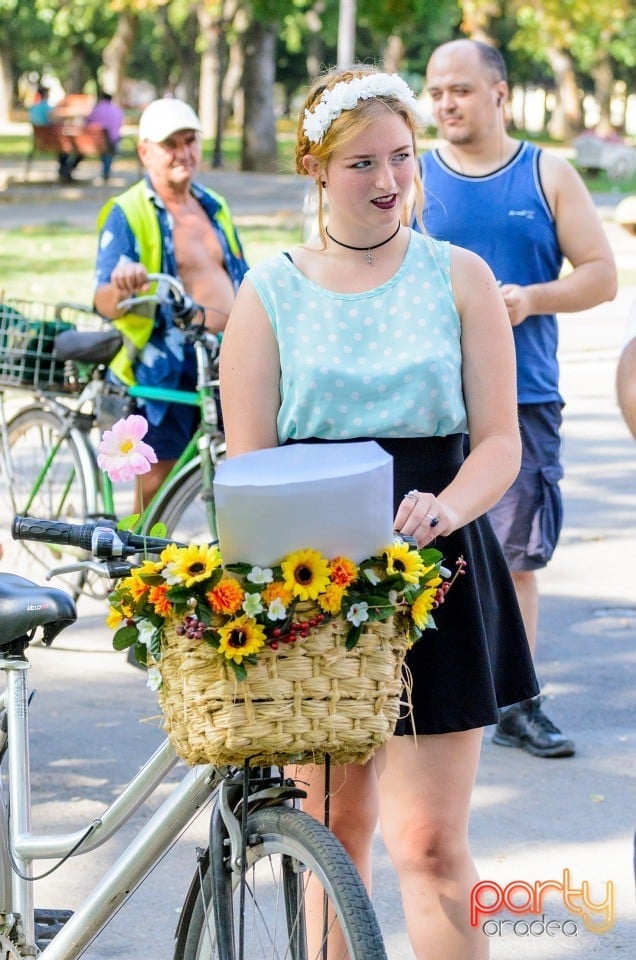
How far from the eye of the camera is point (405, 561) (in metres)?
2.37

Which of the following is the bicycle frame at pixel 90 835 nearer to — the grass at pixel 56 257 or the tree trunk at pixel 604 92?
the grass at pixel 56 257

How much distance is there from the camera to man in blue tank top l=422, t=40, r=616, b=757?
497cm

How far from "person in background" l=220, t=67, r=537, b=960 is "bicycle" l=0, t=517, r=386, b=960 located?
0.33 m

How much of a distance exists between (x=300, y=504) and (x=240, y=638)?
22 centimetres

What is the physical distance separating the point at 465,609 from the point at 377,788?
425 millimetres

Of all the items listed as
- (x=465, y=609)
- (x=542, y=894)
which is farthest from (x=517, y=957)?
(x=465, y=609)

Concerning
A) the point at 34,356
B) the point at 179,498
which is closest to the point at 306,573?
the point at 179,498

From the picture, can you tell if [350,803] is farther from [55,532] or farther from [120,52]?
[120,52]

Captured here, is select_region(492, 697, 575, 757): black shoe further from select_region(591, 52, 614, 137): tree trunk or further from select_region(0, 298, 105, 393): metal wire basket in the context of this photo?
select_region(591, 52, 614, 137): tree trunk

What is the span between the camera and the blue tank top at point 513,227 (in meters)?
4.96

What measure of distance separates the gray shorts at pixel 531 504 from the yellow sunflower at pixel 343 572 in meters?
2.78

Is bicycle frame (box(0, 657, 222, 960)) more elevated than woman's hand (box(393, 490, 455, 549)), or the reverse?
woman's hand (box(393, 490, 455, 549))

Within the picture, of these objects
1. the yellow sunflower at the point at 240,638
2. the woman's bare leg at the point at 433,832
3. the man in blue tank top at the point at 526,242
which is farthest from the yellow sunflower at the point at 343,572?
the man in blue tank top at the point at 526,242

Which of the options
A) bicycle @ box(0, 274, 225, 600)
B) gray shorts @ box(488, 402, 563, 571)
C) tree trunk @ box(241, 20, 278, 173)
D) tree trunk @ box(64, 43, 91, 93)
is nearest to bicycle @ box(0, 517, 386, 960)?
gray shorts @ box(488, 402, 563, 571)
